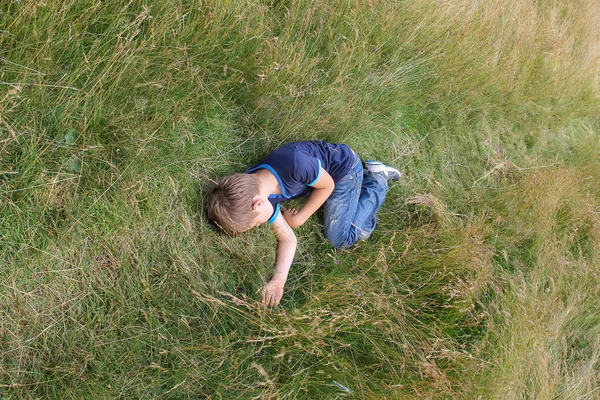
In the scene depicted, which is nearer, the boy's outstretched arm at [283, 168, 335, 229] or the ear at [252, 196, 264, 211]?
the ear at [252, 196, 264, 211]

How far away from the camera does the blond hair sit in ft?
7.73

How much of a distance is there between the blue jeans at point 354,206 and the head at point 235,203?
0.61m

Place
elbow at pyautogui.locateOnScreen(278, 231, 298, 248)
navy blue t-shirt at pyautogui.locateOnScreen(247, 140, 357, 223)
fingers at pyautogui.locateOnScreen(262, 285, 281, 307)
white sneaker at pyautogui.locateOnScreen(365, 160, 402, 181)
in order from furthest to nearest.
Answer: white sneaker at pyautogui.locateOnScreen(365, 160, 402, 181)
elbow at pyautogui.locateOnScreen(278, 231, 298, 248)
navy blue t-shirt at pyautogui.locateOnScreen(247, 140, 357, 223)
fingers at pyautogui.locateOnScreen(262, 285, 281, 307)

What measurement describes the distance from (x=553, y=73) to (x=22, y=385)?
16.0ft

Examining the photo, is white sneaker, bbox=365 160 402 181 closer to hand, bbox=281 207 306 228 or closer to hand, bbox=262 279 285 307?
hand, bbox=281 207 306 228

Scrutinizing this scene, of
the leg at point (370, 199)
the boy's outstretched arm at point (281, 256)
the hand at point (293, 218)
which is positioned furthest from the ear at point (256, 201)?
the leg at point (370, 199)

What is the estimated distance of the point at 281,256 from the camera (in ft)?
8.92

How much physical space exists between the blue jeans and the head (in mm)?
615

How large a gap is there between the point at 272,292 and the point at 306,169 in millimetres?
755

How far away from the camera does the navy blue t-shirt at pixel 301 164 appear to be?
2.57 m

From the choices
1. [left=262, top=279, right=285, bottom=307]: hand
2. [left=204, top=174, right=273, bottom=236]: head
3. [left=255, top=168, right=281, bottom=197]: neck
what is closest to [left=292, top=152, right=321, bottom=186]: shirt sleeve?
[left=255, top=168, right=281, bottom=197]: neck

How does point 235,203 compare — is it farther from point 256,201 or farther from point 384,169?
point 384,169

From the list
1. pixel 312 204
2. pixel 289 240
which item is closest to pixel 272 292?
pixel 289 240

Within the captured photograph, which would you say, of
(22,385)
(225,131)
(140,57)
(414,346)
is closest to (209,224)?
(225,131)
